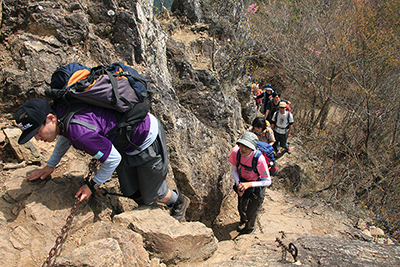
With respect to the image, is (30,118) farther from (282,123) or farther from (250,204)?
(282,123)

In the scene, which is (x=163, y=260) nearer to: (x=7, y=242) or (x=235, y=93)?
(x=7, y=242)

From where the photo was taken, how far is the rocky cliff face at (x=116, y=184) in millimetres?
2357

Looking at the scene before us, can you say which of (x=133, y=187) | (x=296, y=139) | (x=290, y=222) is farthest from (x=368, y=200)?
(x=133, y=187)

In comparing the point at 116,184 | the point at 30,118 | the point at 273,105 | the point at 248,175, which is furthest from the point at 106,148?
the point at 273,105

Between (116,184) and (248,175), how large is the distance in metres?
2.13

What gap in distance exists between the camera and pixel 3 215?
234 cm

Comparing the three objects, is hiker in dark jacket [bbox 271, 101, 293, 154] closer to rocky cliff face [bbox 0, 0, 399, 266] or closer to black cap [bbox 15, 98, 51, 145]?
rocky cliff face [bbox 0, 0, 399, 266]

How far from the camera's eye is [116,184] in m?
3.56

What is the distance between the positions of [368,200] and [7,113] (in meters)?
9.54

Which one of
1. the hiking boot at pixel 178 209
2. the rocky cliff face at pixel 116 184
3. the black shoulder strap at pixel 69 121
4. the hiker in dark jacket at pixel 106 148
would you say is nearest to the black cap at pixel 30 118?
the hiker in dark jacket at pixel 106 148

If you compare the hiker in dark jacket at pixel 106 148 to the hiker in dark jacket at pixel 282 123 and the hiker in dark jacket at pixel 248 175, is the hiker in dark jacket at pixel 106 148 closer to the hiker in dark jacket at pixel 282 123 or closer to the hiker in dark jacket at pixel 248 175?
the hiker in dark jacket at pixel 248 175

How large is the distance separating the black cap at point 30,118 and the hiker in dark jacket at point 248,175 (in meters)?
2.56

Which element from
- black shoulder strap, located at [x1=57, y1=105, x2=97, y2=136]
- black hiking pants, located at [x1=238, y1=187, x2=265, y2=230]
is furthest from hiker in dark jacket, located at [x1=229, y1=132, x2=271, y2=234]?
black shoulder strap, located at [x1=57, y1=105, x2=97, y2=136]

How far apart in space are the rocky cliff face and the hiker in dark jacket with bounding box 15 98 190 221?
262 millimetres
